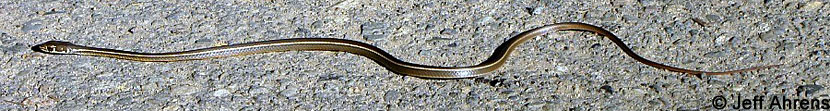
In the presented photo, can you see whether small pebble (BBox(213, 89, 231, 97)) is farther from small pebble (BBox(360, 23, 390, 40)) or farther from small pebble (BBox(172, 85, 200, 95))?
small pebble (BBox(360, 23, 390, 40))

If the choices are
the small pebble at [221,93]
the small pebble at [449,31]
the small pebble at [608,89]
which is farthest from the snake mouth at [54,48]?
the small pebble at [608,89]

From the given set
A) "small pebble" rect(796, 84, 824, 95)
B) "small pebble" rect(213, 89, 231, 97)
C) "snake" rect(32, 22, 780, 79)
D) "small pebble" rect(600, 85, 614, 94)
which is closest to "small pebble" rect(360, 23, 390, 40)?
"snake" rect(32, 22, 780, 79)

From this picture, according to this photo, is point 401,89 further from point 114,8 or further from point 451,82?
point 114,8

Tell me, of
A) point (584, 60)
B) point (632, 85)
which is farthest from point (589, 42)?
point (632, 85)

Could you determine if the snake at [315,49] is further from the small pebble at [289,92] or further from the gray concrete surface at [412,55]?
the small pebble at [289,92]

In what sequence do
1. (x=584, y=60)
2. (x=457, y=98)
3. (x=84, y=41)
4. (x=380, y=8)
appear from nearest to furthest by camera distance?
(x=457, y=98) → (x=584, y=60) → (x=84, y=41) → (x=380, y=8)

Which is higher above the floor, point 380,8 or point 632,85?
point 380,8
